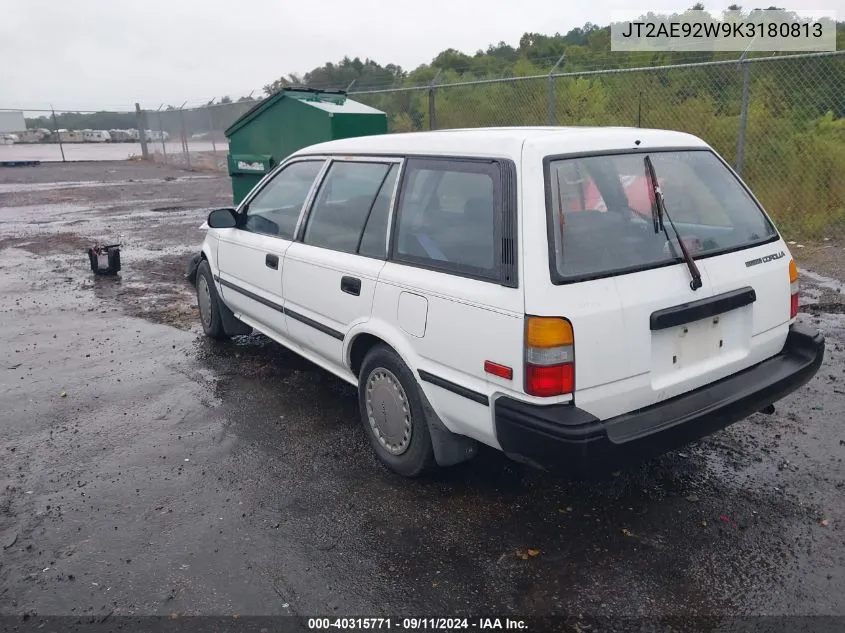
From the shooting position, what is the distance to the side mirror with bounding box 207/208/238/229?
4863 millimetres

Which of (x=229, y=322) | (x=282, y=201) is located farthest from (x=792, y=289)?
(x=229, y=322)

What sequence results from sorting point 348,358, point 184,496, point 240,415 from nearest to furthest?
point 184,496
point 348,358
point 240,415

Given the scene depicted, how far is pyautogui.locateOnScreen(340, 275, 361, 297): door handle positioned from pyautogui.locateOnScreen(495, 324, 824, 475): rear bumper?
112 centimetres

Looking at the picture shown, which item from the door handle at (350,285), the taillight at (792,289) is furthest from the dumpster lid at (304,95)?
the taillight at (792,289)

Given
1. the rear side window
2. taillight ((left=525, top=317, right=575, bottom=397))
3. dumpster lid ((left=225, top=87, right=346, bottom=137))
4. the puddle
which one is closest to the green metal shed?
dumpster lid ((left=225, top=87, right=346, bottom=137))

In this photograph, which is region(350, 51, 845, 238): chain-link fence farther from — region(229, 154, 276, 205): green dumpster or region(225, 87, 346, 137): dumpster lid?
region(229, 154, 276, 205): green dumpster

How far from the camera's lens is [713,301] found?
117 inches

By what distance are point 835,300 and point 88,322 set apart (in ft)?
22.6

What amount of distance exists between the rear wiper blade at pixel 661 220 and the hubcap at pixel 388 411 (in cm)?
142

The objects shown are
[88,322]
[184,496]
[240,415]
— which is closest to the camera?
[184,496]

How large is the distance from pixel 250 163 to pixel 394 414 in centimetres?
687

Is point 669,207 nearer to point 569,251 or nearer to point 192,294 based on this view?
point 569,251

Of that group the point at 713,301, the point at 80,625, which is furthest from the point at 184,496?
the point at 713,301

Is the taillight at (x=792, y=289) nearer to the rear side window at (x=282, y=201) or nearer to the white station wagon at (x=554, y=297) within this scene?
the white station wagon at (x=554, y=297)
